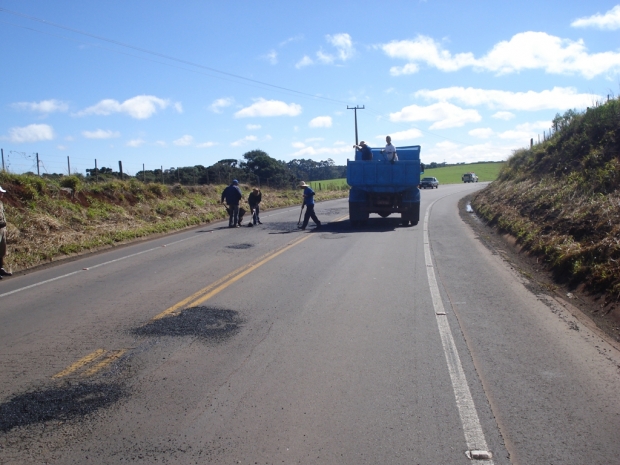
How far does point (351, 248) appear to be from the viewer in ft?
48.0

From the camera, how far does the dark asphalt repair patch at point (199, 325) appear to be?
690 cm

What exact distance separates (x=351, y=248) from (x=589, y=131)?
11923 mm

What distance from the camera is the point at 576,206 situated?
13828 mm

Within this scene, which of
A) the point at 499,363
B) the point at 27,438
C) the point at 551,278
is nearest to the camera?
the point at 27,438

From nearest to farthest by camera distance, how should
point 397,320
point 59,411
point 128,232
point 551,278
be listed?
point 59,411 < point 397,320 < point 551,278 < point 128,232

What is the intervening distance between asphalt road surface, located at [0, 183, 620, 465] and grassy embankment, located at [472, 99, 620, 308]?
0.99 m

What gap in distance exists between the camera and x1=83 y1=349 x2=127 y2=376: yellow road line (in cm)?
559

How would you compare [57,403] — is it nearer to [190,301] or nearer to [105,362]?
[105,362]

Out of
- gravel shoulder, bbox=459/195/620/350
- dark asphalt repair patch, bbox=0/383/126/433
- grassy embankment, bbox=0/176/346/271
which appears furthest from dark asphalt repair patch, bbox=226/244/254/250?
dark asphalt repair patch, bbox=0/383/126/433

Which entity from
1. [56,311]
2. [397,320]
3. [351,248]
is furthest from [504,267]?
[56,311]

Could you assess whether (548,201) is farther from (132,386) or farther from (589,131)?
(132,386)

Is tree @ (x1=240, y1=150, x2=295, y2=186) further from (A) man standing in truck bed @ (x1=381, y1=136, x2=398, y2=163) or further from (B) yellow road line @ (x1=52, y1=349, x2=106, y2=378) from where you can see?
(B) yellow road line @ (x1=52, y1=349, x2=106, y2=378)

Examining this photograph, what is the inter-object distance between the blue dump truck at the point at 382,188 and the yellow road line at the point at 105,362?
48.1 ft

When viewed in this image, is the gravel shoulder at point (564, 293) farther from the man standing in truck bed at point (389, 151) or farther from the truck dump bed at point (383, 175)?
the man standing in truck bed at point (389, 151)
